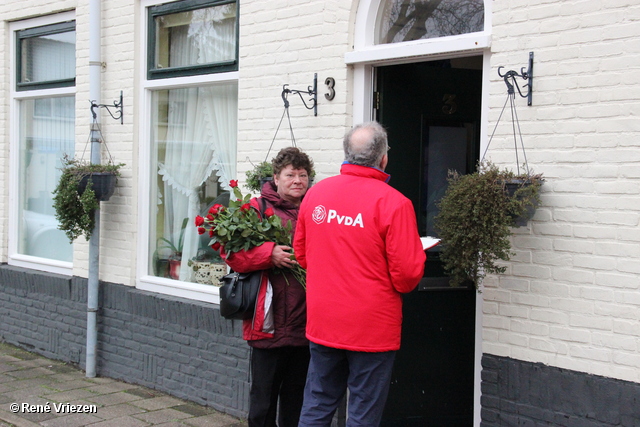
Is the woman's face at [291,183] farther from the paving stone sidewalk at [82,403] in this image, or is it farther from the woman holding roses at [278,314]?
the paving stone sidewalk at [82,403]

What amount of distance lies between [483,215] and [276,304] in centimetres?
133

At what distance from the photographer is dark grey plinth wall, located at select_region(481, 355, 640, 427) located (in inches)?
150

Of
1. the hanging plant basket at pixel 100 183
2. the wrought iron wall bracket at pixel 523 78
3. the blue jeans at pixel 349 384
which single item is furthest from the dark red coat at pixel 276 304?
the hanging plant basket at pixel 100 183

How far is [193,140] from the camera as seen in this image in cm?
661

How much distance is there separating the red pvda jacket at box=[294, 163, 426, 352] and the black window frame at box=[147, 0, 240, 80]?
2580mm

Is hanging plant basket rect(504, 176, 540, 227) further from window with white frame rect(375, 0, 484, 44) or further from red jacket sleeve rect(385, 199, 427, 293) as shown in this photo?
window with white frame rect(375, 0, 484, 44)

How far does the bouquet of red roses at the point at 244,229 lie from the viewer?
14.1 ft

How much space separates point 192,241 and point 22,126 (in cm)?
287

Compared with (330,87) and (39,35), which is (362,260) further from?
(39,35)

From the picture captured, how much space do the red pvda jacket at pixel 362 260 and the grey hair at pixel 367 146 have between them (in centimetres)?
4

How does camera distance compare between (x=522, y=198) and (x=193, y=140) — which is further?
(x=193, y=140)

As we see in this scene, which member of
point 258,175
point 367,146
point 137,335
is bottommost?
point 137,335

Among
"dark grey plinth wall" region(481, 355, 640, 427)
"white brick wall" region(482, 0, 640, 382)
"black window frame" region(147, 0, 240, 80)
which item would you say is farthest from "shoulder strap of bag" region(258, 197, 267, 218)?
"black window frame" region(147, 0, 240, 80)

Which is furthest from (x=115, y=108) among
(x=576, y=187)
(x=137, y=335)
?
(x=576, y=187)
